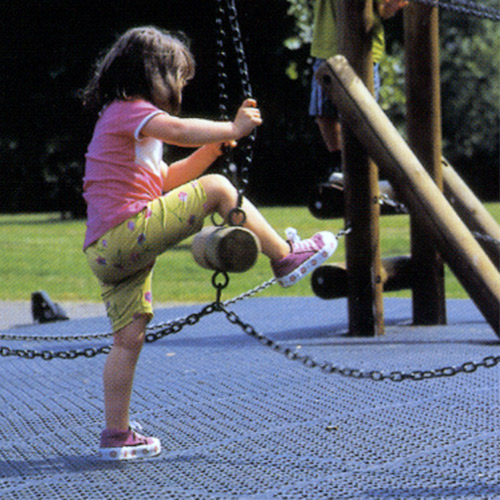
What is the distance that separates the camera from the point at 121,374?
9.11 feet

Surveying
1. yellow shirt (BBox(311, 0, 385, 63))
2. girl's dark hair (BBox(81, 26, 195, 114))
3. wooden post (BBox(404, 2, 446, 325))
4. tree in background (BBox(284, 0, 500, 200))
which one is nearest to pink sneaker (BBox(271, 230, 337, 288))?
girl's dark hair (BBox(81, 26, 195, 114))

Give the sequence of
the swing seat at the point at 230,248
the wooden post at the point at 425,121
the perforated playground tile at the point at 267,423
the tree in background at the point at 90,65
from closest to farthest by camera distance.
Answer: the perforated playground tile at the point at 267,423, the swing seat at the point at 230,248, the wooden post at the point at 425,121, the tree in background at the point at 90,65

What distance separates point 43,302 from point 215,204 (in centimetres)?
350

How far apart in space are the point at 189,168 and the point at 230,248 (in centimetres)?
44

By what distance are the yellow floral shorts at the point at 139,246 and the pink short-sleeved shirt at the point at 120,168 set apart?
0.04m

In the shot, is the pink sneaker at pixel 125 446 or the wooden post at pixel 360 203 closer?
the pink sneaker at pixel 125 446

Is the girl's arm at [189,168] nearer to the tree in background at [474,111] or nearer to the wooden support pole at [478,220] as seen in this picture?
the wooden support pole at [478,220]

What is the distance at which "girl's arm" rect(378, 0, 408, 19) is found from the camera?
190 inches

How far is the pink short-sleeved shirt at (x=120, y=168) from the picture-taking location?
2738mm

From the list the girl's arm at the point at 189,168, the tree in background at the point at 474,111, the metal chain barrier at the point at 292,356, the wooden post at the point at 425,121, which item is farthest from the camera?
the tree in background at the point at 474,111

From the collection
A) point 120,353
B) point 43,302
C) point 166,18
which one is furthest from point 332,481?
point 166,18

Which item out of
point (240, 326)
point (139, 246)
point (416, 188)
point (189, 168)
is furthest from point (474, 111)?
point (139, 246)

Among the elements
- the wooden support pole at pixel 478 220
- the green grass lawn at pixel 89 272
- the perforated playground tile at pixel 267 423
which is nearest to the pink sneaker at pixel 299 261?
the perforated playground tile at pixel 267 423

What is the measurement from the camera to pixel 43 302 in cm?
607
